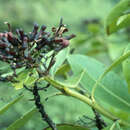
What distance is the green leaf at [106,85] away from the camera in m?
1.39

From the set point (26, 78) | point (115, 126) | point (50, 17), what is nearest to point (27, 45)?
point (26, 78)

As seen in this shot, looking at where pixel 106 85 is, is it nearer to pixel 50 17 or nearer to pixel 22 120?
pixel 22 120

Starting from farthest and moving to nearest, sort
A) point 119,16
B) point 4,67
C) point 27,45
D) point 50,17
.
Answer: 1. point 50,17
2. point 119,16
3. point 4,67
4. point 27,45

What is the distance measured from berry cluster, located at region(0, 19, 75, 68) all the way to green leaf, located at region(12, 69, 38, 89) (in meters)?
0.05

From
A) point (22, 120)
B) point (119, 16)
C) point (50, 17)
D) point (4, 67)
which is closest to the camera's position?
point (4, 67)

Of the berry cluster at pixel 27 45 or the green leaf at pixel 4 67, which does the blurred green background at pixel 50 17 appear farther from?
the berry cluster at pixel 27 45

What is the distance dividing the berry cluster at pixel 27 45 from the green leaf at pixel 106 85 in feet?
1.15

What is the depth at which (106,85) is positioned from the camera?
1445 millimetres

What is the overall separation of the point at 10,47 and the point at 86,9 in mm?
6465

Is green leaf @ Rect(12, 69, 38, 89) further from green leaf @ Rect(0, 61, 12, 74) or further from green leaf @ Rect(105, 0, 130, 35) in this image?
green leaf @ Rect(105, 0, 130, 35)

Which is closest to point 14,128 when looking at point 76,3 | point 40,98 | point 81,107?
point 40,98

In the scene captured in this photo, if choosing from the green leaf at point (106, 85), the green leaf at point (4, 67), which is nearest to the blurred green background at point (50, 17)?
the green leaf at point (106, 85)

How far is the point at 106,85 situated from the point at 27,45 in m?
0.53

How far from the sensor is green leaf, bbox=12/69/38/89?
3.55ft
